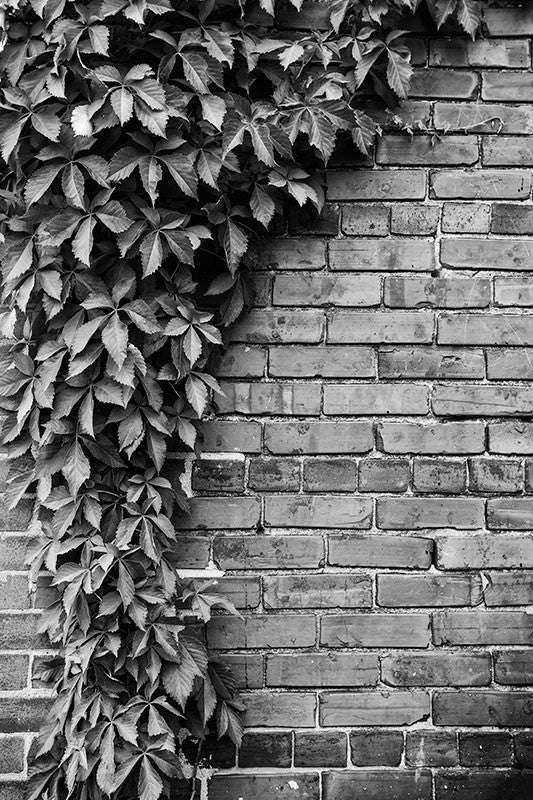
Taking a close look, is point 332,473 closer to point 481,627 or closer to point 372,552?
point 372,552

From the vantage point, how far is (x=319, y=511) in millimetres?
1594

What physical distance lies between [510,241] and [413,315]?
0.87 feet

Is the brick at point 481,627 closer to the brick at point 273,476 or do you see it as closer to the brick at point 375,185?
the brick at point 273,476

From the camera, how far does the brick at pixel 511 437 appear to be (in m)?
1.62

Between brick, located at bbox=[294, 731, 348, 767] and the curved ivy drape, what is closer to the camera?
the curved ivy drape

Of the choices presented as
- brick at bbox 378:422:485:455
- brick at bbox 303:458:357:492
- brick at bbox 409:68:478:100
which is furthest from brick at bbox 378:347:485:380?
brick at bbox 409:68:478:100

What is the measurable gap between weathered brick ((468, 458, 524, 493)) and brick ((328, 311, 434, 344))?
29 centimetres

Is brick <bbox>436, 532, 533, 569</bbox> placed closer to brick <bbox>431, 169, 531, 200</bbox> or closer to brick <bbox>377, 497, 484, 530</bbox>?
brick <bbox>377, 497, 484, 530</bbox>

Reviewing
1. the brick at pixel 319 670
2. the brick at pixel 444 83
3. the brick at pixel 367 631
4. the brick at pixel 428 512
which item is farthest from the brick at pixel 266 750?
the brick at pixel 444 83

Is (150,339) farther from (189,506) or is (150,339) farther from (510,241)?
(510,241)

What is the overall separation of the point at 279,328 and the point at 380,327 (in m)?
0.22

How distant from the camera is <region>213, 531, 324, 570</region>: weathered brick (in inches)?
62.4

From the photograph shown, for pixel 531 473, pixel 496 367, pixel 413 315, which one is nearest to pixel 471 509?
pixel 531 473

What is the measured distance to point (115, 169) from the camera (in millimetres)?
1457
